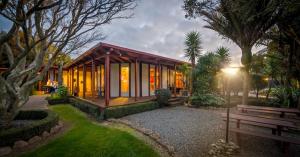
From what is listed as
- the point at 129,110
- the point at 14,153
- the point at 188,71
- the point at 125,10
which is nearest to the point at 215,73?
the point at 188,71

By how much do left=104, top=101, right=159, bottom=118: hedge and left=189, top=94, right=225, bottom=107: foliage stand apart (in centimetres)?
280

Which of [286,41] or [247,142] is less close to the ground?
[286,41]

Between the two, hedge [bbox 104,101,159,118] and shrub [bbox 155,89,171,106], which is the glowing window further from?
hedge [bbox 104,101,159,118]

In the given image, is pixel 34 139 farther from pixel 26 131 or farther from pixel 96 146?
pixel 96 146

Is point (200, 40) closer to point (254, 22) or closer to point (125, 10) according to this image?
point (254, 22)

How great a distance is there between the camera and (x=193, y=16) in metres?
7.59

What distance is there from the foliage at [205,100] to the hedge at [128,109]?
110 inches

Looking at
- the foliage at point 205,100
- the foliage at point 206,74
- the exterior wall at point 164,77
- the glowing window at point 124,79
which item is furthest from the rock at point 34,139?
the exterior wall at point 164,77

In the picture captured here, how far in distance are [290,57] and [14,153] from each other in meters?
12.3

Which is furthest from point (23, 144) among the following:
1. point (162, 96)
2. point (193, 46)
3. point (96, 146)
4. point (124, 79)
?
point (193, 46)

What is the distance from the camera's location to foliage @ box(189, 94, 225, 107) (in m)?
9.90

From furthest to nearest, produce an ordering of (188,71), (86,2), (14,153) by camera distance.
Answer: (188,71), (86,2), (14,153)

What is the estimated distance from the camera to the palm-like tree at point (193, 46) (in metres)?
13.9

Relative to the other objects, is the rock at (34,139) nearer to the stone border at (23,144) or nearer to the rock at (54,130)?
the stone border at (23,144)
